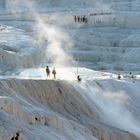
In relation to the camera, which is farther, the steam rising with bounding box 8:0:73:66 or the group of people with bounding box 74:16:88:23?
the group of people with bounding box 74:16:88:23

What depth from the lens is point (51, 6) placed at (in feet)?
241

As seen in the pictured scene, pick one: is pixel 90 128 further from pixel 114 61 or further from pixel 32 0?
pixel 32 0

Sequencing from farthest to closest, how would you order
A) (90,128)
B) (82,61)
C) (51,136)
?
1. (82,61)
2. (90,128)
3. (51,136)

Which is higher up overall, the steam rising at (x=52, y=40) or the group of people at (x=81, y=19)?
the group of people at (x=81, y=19)

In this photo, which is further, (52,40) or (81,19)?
(81,19)

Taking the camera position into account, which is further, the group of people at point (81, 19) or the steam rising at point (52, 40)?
the group of people at point (81, 19)

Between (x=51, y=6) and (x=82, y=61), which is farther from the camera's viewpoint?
(x=51, y=6)

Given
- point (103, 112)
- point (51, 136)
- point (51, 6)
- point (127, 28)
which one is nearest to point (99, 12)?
point (127, 28)

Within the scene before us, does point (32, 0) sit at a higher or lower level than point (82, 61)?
higher

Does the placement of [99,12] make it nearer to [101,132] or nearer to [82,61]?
[82,61]

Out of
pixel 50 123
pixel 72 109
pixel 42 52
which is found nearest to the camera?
pixel 50 123

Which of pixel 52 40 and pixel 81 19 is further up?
pixel 81 19

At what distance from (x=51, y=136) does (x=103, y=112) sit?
1074 centimetres

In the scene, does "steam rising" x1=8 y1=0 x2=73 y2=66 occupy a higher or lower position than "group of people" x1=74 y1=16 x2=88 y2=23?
lower
